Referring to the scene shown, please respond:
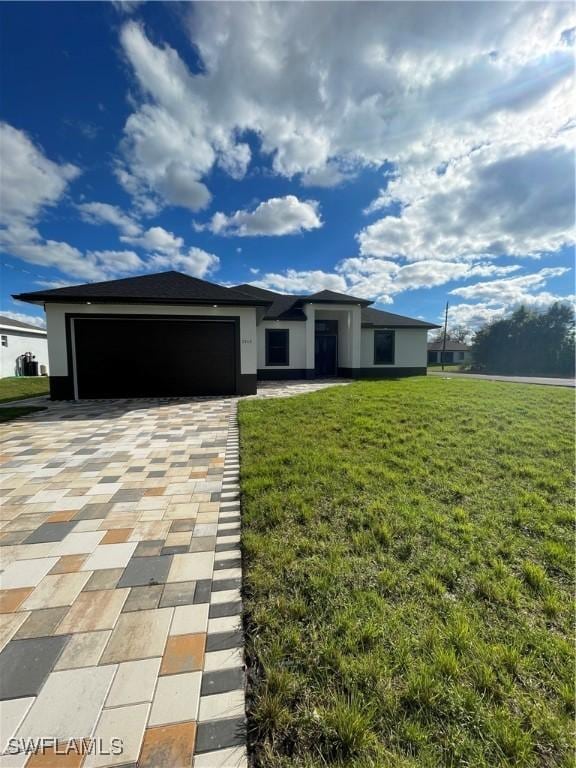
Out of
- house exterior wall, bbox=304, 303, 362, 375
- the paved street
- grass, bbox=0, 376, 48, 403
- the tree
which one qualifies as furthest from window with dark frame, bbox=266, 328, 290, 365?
the tree

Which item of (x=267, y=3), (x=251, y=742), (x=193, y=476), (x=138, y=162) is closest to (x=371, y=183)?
(x=267, y=3)

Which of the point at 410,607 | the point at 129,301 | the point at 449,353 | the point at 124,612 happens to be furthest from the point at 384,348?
the point at 449,353

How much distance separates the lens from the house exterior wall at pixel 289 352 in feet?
50.7

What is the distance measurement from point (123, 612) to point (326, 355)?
16.6 meters

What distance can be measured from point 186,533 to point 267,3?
9148mm

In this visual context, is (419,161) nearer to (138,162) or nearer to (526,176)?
(526,176)

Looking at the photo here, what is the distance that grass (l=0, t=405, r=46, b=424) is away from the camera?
7053 millimetres

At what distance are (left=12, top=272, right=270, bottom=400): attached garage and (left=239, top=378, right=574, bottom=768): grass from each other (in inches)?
253

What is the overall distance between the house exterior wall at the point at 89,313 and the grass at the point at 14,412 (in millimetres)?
1206

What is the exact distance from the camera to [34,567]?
2229mm

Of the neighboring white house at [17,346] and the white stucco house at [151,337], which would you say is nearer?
the white stucco house at [151,337]

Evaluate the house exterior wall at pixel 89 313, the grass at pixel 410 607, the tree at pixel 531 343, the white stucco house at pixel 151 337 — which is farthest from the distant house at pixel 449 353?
the grass at pixel 410 607

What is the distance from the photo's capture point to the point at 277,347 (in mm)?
15695

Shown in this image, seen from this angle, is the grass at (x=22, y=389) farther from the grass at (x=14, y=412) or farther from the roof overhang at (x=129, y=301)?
the roof overhang at (x=129, y=301)
